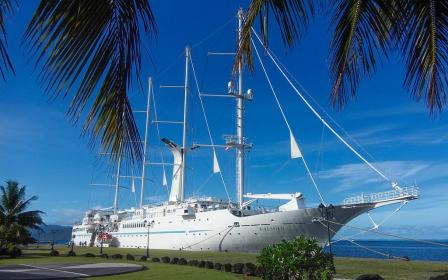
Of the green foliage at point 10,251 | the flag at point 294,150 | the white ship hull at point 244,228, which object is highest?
the flag at point 294,150

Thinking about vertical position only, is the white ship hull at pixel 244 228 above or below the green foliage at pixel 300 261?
above

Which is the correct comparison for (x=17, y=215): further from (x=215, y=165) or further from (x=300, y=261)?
(x=300, y=261)

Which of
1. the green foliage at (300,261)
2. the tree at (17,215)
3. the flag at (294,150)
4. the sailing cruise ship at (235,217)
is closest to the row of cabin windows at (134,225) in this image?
the sailing cruise ship at (235,217)

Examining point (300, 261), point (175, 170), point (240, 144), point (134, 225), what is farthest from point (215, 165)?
point (300, 261)

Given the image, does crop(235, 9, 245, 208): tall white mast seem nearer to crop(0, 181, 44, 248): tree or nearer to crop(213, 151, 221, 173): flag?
crop(213, 151, 221, 173): flag

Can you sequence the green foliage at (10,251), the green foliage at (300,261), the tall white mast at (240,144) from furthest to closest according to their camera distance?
the tall white mast at (240,144) → the green foliage at (10,251) → the green foliage at (300,261)

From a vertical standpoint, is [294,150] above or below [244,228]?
above

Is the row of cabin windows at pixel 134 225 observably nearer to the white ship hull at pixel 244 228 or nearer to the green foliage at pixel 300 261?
the white ship hull at pixel 244 228

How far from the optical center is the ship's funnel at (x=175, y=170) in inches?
2480

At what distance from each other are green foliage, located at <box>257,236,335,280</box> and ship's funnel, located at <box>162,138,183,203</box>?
48.3 meters

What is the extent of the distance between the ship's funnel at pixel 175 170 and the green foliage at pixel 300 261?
159 ft

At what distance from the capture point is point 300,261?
46.6 feet

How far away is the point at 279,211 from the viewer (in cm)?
4316

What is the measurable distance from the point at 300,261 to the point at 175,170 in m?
51.3
